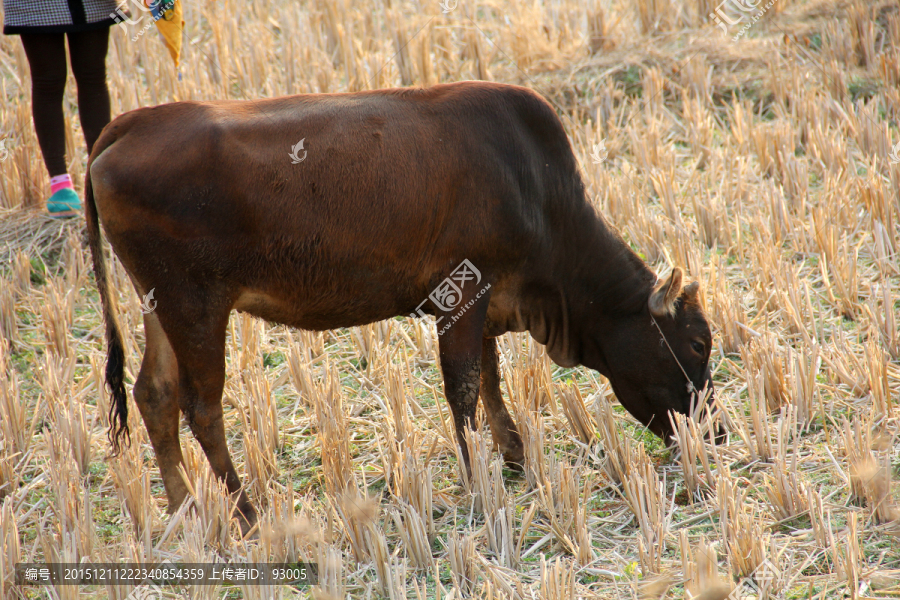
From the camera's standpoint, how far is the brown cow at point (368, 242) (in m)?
3.04

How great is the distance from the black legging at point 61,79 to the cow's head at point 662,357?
332 centimetres

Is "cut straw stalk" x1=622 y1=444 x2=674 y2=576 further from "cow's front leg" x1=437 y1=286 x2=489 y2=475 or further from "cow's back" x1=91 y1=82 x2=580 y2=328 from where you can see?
"cow's back" x1=91 y1=82 x2=580 y2=328

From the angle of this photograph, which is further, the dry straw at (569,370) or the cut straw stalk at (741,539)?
the dry straw at (569,370)

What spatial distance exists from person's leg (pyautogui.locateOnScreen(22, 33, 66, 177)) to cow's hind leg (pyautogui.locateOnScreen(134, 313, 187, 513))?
84.1 inches

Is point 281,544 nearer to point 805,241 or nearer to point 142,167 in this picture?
point 142,167

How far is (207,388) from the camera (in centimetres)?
322

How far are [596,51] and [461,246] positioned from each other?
18.2 ft

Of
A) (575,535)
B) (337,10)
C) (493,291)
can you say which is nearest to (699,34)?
(337,10)

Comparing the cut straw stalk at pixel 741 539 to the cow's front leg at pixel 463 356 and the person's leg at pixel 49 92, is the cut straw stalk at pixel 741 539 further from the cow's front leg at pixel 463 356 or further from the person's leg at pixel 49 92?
the person's leg at pixel 49 92

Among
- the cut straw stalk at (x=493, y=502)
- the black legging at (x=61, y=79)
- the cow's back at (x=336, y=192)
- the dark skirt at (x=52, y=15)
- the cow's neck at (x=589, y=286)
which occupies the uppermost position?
the dark skirt at (x=52, y=15)

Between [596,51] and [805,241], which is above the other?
[596,51]

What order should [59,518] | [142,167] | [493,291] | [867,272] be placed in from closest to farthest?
1. [142,167]
2. [59,518]
3. [493,291]
4. [867,272]

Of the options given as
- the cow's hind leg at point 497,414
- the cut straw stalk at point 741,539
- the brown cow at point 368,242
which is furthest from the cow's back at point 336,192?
the cut straw stalk at point 741,539

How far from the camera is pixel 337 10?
8.77 metres
